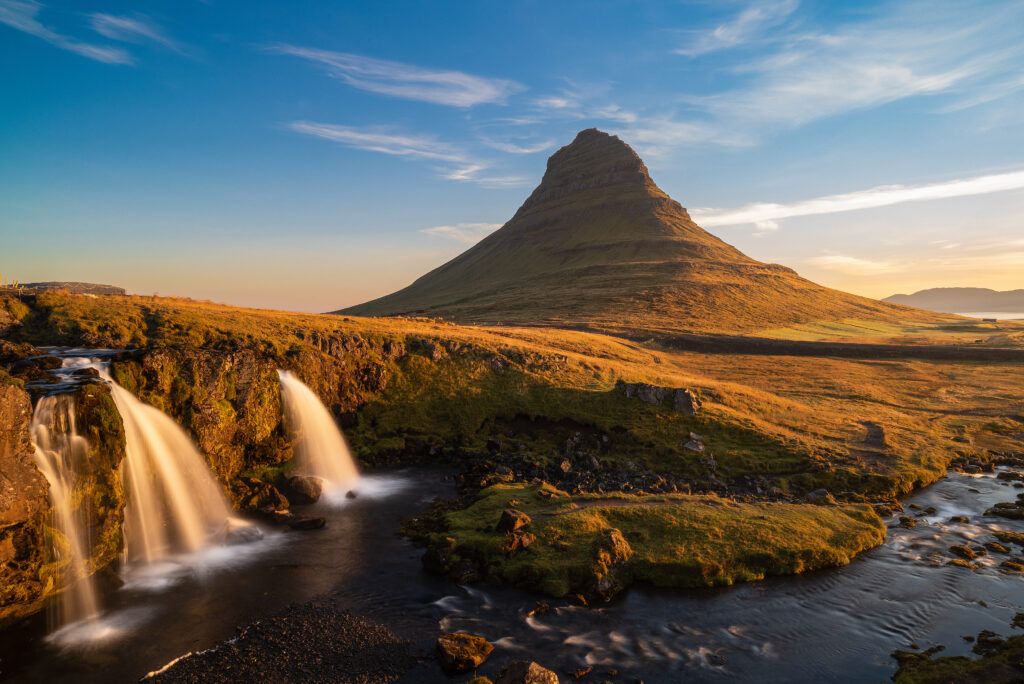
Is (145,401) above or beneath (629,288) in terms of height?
beneath

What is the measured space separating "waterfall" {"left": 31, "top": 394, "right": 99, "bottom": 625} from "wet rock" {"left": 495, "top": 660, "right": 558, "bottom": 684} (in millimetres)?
19022

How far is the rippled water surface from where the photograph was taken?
1903 cm

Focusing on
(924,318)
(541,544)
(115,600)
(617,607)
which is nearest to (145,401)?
(115,600)

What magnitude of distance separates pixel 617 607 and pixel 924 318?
20817 cm

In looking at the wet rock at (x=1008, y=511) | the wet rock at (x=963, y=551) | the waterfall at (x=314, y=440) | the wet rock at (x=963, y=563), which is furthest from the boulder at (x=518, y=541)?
the wet rock at (x=1008, y=511)

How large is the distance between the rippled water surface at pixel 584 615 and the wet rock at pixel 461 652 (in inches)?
24.4

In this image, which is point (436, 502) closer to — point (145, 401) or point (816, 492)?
point (145, 401)

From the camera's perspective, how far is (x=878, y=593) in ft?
78.7

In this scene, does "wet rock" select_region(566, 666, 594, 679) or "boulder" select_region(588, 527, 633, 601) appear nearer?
"wet rock" select_region(566, 666, 594, 679)

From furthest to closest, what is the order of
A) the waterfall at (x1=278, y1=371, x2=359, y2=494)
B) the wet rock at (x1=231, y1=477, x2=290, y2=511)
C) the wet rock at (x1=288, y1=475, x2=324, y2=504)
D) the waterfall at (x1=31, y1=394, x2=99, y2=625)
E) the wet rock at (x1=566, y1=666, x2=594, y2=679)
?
the waterfall at (x1=278, y1=371, x2=359, y2=494), the wet rock at (x1=288, y1=475, x2=324, y2=504), the wet rock at (x1=231, y1=477, x2=290, y2=511), the waterfall at (x1=31, y1=394, x2=99, y2=625), the wet rock at (x1=566, y1=666, x2=594, y2=679)

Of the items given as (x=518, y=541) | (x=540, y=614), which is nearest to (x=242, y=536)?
(x=518, y=541)

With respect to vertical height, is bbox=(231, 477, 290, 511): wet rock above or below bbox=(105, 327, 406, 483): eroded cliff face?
below

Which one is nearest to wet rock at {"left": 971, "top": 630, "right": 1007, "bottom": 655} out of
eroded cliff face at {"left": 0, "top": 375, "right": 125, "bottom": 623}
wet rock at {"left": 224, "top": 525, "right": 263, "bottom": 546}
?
wet rock at {"left": 224, "top": 525, "right": 263, "bottom": 546}

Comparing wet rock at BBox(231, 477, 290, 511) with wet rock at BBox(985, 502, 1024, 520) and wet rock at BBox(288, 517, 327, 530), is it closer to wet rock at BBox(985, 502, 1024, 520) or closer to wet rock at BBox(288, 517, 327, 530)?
wet rock at BBox(288, 517, 327, 530)
